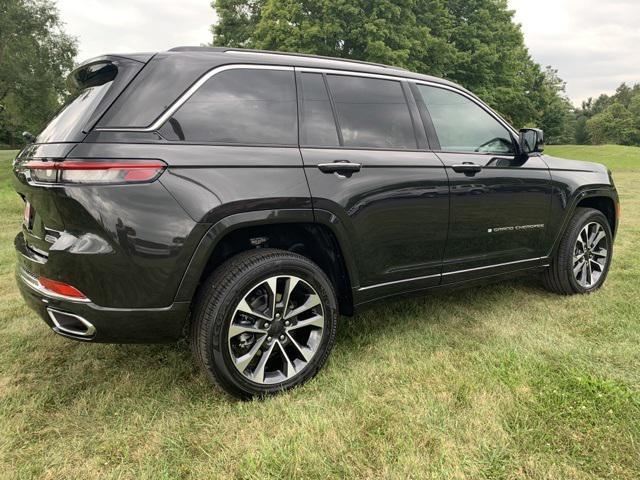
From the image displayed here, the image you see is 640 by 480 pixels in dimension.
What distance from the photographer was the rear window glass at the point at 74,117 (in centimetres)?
215

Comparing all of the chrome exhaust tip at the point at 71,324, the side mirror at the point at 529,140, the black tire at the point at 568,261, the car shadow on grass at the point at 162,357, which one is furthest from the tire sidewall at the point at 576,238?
the chrome exhaust tip at the point at 71,324

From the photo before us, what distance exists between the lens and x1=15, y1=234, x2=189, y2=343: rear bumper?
210 cm

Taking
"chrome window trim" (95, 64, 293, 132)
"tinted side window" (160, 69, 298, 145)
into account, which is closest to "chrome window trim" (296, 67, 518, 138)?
"tinted side window" (160, 69, 298, 145)

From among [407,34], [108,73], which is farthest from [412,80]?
[407,34]

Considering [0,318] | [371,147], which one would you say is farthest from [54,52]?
[371,147]

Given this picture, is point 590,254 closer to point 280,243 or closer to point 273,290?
point 280,243

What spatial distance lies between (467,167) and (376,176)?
78 centimetres

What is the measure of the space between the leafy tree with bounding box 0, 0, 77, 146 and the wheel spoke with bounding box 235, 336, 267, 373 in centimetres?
2353

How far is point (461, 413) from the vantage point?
2.23m

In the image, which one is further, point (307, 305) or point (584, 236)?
point (584, 236)

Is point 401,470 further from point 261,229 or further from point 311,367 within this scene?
point 261,229

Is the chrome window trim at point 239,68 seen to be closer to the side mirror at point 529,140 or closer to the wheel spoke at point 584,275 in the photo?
the side mirror at point 529,140

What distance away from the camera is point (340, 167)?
253 centimetres

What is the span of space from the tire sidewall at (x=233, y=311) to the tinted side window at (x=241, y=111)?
2.14 ft
